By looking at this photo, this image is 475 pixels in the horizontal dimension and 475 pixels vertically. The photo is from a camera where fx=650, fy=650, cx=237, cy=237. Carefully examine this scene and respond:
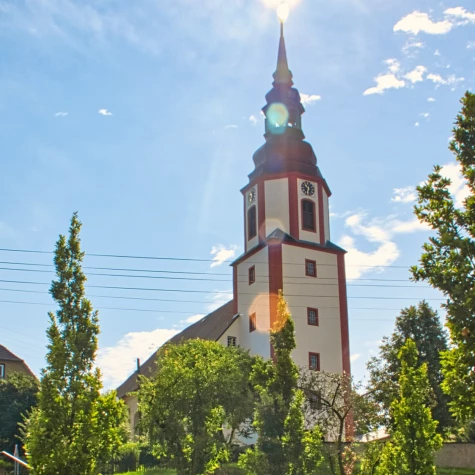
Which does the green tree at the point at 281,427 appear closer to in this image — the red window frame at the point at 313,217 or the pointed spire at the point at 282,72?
the red window frame at the point at 313,217

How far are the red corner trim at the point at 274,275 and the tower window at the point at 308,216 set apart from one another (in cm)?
271

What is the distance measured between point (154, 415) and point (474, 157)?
1513 cm

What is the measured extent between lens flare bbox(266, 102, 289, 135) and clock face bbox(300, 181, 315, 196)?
13.0ft

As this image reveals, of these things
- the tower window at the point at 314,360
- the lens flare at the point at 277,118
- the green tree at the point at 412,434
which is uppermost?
the lens flare at the point at 277,118

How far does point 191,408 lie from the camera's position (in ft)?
78.7

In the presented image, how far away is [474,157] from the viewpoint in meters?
14.6

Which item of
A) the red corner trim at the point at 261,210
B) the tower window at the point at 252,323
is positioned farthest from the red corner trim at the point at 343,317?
the tower window at the point at 252,323

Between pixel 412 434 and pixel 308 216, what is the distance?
84.3 ft

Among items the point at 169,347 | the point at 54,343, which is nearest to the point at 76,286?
the point at 54,343

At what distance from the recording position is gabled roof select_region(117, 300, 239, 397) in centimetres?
4194

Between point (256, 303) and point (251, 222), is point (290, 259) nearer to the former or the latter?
point (256, 303)

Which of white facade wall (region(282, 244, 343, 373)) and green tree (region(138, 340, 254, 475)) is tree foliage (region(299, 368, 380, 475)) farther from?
white facade wall (region(282, 244, 343, 373))

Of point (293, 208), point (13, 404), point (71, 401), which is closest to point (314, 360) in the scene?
point (293, 208)

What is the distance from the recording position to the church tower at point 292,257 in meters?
37.9
